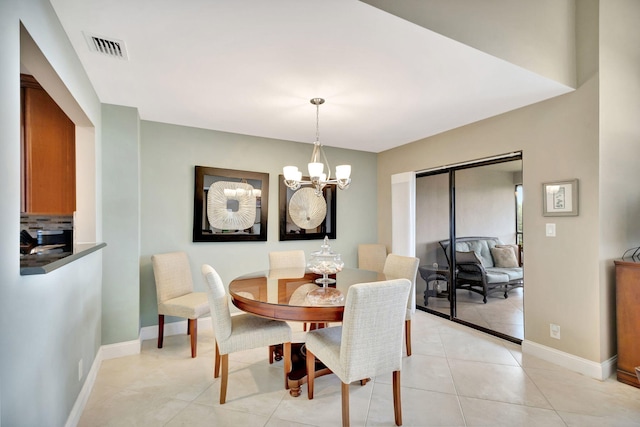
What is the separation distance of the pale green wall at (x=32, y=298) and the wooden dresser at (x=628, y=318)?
12.5 feet

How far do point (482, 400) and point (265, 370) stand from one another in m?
1.69

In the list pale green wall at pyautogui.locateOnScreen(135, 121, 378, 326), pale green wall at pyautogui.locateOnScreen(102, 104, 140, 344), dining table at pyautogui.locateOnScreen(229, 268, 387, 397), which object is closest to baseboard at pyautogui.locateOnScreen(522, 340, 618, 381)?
dining table at pyautogui.locateOnScreen(229, 268, 387, 397)

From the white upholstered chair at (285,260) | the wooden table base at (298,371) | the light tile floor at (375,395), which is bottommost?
the light tile floor at (375,395)

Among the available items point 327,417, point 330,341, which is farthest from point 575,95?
point 327,417

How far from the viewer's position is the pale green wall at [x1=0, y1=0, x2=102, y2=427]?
1130 mm

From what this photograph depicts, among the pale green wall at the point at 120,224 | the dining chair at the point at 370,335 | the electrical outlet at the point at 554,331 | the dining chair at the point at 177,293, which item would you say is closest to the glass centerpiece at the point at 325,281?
the dining chair at the point at 370,335

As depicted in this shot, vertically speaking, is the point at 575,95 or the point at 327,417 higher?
the point at 575,95

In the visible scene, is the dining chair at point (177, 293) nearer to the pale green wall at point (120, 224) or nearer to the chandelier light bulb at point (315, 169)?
the pale green wall at point (120, 224)

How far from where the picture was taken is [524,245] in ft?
10.2

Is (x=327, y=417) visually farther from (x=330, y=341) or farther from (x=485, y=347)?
(x=485, y=347)

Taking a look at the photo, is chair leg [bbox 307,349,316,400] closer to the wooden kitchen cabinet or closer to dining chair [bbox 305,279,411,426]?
dining chair [bbox 305,279,411,426]

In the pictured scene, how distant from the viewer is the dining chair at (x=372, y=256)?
471 centimetres

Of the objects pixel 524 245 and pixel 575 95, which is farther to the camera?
pixel 524 245

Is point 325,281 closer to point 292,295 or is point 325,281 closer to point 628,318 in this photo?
point 292,295
